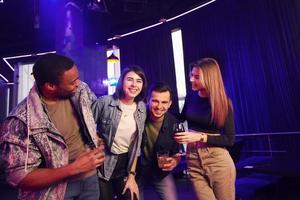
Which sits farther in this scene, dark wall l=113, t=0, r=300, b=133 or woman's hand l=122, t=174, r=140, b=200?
dark wall l=113, t=0, r=300, b=133

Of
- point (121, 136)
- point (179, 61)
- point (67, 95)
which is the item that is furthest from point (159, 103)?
point (179, 61)

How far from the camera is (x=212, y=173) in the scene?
1918mm

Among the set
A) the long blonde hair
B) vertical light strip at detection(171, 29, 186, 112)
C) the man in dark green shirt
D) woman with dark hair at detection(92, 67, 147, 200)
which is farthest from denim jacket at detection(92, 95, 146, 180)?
vertical light strip at detection(171, 29, 186, 112)

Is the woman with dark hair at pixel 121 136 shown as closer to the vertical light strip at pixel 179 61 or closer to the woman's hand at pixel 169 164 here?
the woman's hand at pixel 169 164

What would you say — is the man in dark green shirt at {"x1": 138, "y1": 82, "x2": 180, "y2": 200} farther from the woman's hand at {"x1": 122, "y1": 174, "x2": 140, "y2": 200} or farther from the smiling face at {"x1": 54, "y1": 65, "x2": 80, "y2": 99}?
the smiling face at {"x1": 54, "y1": 65, "x2": 80, "y2": 99}

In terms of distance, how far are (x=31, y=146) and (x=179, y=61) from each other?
765cm

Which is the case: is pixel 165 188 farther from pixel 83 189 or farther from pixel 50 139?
pixel 50 139

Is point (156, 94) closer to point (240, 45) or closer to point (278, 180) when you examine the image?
point (278, 180)

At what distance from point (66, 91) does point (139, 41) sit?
320 inches

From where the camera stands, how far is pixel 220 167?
1.92 m

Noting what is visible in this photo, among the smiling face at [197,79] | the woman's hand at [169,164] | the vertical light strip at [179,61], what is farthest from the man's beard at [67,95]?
the vertical light strip at [179,61]

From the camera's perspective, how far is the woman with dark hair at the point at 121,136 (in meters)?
1.90

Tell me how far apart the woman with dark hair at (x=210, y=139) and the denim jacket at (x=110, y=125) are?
328 millimetres

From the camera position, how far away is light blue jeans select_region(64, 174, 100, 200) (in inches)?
53.4
